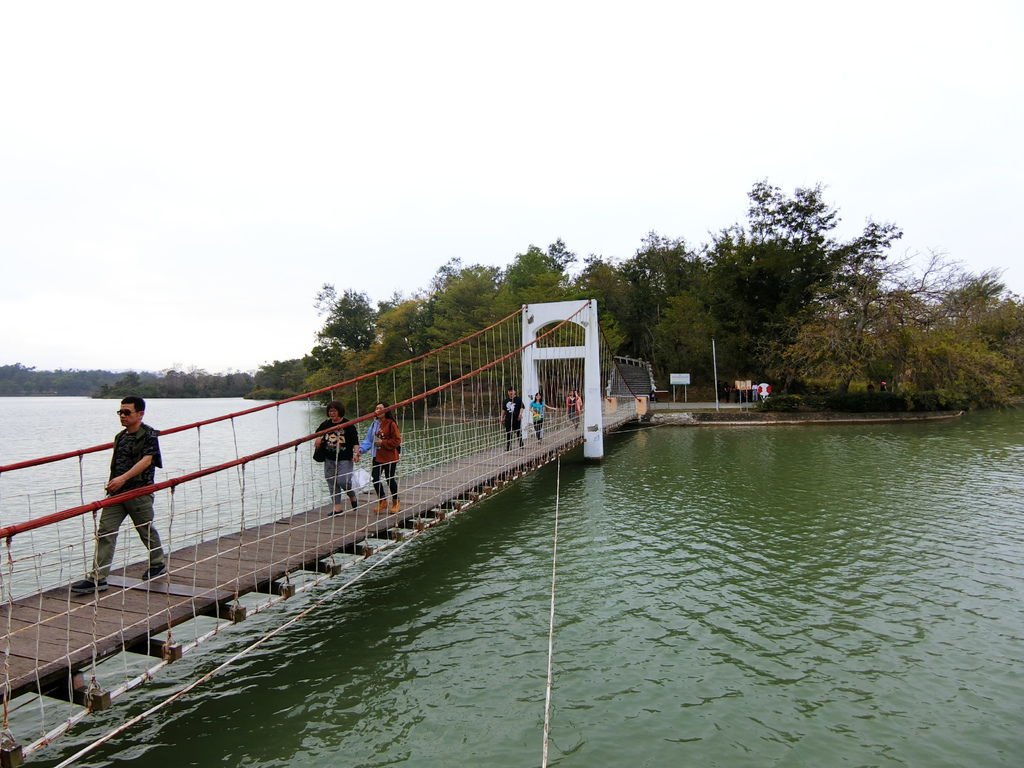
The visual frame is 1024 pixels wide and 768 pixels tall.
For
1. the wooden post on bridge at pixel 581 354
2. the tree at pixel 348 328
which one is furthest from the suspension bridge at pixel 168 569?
the tree at pixel 348 328

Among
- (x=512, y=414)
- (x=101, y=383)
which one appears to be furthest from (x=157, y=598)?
(x=101, y=383)

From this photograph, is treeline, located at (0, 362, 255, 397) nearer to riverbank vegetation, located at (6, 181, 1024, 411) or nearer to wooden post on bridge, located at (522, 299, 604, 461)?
riverbank vegetation, located at (6, 181, 1024, 411)

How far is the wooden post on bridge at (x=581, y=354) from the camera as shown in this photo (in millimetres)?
12867

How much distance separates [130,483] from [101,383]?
8661 centimetres

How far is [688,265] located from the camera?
40.3m

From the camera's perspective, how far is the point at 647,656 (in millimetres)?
4422

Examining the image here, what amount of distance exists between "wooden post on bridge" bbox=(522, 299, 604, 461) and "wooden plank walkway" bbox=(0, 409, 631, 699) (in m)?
6.79

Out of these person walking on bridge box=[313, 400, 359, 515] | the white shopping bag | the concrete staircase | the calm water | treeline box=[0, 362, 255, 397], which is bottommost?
the calm water

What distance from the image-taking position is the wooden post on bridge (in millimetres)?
12867

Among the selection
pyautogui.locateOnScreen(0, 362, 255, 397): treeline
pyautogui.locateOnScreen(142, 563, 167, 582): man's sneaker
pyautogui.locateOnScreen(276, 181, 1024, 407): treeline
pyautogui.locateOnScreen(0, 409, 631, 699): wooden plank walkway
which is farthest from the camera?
pyautogui.locateOnScreen(0, 362, 255, 397): treeline

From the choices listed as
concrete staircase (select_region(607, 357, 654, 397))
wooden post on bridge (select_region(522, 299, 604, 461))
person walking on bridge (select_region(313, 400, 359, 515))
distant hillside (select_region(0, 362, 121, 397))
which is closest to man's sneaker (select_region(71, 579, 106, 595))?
person walking on bridge (select_region(313, 400, 359, 515))

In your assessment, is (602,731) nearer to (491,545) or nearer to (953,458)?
Answer: (491,545)

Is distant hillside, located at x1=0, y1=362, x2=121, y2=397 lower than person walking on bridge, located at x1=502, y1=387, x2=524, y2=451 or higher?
higher

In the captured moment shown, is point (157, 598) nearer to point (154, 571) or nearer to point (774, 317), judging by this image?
point (154, 571)
